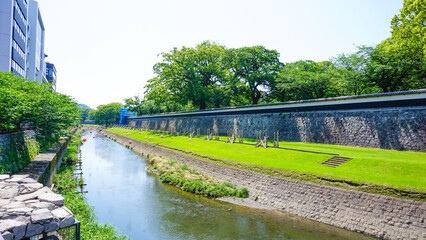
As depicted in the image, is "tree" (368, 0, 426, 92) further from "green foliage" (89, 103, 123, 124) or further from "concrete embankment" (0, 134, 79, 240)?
"green foliage" (89, 103, 123, 124)

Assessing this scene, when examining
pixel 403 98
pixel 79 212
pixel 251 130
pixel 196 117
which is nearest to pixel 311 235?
pixel 79 212

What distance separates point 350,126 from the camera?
827 inches

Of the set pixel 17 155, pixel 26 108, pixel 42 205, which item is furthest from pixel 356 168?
pixel 17 155

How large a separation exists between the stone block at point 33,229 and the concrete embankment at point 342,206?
38.6 feet

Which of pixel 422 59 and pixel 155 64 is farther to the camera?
pixel 155 64

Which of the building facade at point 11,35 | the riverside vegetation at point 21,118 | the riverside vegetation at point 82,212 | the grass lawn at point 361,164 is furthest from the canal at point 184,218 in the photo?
the building facade at point 11,35

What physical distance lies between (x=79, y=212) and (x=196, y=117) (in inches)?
1368

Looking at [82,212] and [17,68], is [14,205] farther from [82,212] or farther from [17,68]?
[17,68]

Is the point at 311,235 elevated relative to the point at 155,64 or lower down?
lower down

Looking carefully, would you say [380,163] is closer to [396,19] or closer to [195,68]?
[396,19]

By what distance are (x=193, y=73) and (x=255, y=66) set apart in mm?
11683

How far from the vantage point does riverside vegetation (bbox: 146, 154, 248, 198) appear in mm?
17094

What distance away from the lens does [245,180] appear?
17594 mm

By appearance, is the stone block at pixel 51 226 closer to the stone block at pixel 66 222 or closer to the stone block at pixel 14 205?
the stone block at pixel 66 222
